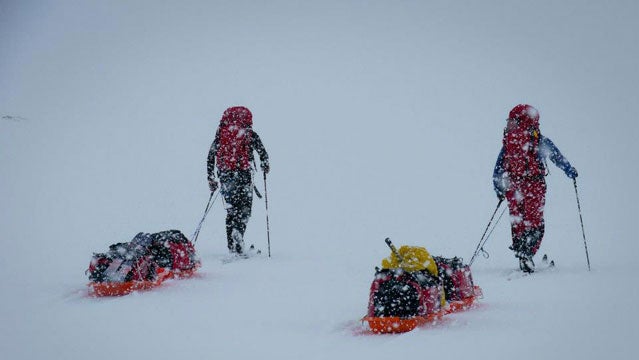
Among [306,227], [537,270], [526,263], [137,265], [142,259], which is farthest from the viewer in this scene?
[306,227]

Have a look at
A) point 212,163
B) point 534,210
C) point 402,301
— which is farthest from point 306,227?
point 402,301

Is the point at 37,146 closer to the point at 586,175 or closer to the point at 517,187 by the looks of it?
the point at 517,187

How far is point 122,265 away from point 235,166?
145 inches

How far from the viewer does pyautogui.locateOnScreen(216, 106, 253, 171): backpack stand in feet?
33.5

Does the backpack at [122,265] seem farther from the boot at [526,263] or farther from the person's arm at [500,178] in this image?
the person's arm at [500,178]

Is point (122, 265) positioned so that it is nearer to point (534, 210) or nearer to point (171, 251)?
point (171, 251)

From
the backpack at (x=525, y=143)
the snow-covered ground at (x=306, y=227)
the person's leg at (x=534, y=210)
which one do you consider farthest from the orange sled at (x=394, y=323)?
the backpack at (x=525, y=143)

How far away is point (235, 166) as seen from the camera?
10234 millimetres

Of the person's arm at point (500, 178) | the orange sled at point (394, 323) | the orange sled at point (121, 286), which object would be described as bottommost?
the orange sled at point (394, 323)

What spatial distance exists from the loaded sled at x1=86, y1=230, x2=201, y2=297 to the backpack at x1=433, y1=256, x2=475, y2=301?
11.2ft

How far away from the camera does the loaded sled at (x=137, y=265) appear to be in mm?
6809

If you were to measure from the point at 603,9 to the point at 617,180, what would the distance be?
14737 centimetres

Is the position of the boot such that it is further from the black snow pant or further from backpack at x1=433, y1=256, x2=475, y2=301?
the black snow pant

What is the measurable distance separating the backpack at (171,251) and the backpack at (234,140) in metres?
2.41
